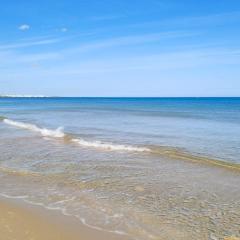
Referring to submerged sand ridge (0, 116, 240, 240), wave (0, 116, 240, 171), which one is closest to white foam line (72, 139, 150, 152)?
wave (0, 116, 240, 171)

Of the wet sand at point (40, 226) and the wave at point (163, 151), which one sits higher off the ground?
the wave at point (163, 151)

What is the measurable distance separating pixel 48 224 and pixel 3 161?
826 cm

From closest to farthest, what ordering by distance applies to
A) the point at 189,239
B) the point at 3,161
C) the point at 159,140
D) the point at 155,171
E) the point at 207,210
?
the point at 189,239
the point at 207,210
the point at 155,171
the point at 3,161
the point at 159,140

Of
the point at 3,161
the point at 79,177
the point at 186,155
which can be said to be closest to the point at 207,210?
the point at 79,177

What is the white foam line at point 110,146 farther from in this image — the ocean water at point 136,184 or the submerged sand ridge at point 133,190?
the submerged sand ridge at point 133,190

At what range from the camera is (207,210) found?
903cm

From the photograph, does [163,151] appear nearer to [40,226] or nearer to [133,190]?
[133,190]

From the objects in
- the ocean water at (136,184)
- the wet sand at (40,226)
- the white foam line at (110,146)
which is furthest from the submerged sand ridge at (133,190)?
the white foam line at (110,146)

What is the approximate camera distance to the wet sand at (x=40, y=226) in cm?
720

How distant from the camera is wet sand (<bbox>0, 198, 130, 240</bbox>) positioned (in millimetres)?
7195

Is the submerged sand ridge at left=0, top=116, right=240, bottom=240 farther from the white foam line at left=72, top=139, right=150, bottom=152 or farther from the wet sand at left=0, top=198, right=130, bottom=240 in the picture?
the white foam line at left=72, top=139, right=150, bottom=152

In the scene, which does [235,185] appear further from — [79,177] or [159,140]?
[159,140]

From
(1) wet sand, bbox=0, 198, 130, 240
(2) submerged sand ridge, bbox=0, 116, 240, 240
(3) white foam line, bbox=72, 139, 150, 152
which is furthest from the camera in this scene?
(3) white foam line, bbox=72, 139, 150, 152

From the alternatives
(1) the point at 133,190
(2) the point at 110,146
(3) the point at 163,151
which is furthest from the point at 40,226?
(2) the point at 110,146
